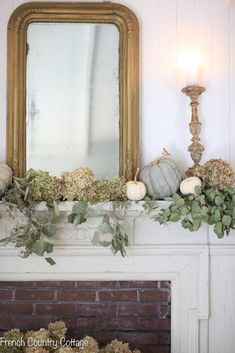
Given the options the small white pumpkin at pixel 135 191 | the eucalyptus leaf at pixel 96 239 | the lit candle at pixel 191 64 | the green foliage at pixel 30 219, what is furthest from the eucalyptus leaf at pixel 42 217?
the lit candle at pixel 191 64

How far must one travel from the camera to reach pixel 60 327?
83.3 inches

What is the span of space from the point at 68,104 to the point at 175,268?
38.9 inches

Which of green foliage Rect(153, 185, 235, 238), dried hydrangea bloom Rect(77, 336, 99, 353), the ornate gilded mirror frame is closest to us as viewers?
green foliage Rect(153, 185, 235, 238)

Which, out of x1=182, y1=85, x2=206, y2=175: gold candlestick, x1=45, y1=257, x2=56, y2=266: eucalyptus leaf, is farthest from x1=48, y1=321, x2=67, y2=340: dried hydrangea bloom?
x1=182, y1=85, x2=206, y2=175: gold candlestick

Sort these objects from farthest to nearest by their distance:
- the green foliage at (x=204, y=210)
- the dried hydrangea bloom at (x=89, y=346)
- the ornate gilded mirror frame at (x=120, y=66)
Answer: the ornate gilded mirror frame at (x=120, y=66)
the dried hydrangea bloom at (x=89, y=346)
the green foliage at (x=204, y=210)

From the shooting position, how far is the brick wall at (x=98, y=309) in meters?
2.17

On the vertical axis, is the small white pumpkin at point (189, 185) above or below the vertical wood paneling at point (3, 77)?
below

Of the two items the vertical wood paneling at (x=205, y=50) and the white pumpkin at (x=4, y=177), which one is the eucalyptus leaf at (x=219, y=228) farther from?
the white pumpkin at (x=4, y=177)

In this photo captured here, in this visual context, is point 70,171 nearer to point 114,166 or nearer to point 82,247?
point 114,166

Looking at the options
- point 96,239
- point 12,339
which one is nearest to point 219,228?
point 96,239

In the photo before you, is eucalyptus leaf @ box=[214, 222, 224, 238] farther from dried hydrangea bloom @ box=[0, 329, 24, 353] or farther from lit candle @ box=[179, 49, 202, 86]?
dried hydrangea bloom @ box=[0, 329, 24, 353]

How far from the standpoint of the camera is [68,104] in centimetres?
218

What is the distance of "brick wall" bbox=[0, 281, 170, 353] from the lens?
7.13ft

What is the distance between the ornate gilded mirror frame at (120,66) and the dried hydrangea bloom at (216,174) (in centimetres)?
34
